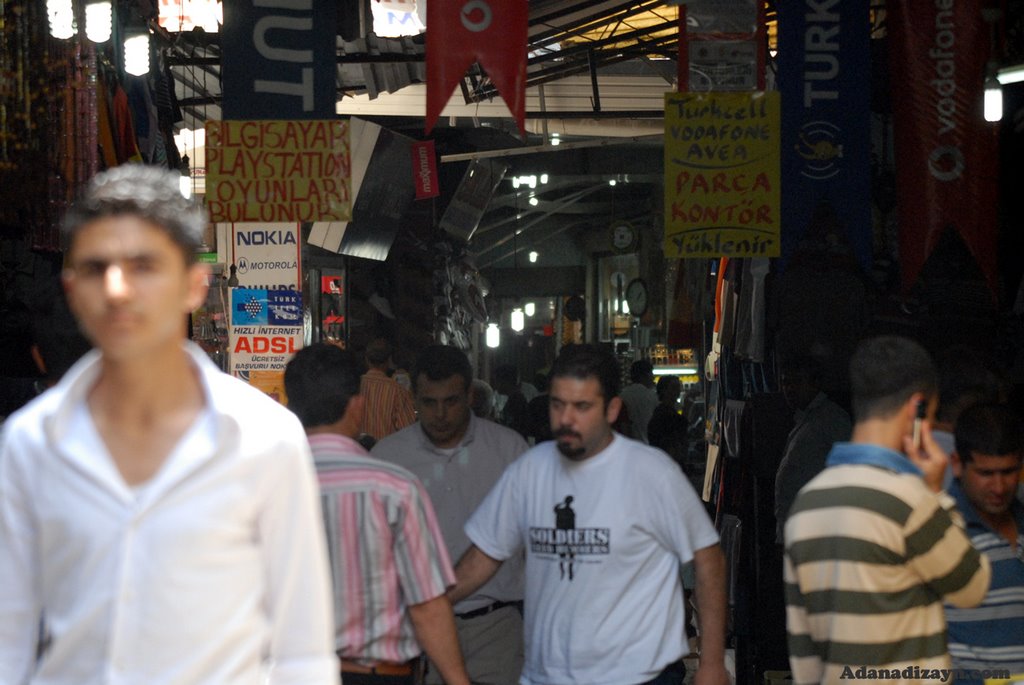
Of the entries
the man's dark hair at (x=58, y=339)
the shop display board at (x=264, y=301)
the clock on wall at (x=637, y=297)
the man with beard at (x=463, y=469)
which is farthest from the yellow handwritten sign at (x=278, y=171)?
the clock on wall at (x=637, y=297)

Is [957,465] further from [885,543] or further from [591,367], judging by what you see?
[591,367]

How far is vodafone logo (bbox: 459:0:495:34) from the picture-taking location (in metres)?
7.53

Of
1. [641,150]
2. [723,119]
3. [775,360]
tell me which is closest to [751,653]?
[775,360]

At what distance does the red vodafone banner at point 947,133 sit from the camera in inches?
305

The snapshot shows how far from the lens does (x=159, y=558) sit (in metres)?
2.44

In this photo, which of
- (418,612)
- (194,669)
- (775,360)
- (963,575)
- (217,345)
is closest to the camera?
(194,669)

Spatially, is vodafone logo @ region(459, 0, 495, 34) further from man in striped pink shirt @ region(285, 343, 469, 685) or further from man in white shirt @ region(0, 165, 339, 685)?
man in white shirt @ region(0, 165, 339, 685)

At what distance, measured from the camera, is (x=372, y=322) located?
58.8 feet

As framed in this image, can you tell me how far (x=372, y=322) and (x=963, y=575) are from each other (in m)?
14.5

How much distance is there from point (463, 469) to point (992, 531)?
102 inches

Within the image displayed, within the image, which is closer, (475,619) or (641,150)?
(475,619)

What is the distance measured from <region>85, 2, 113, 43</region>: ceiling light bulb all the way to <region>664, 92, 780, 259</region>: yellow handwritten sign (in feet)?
10.6

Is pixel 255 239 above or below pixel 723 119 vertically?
below

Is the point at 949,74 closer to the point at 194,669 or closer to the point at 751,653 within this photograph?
the point at 751,653
